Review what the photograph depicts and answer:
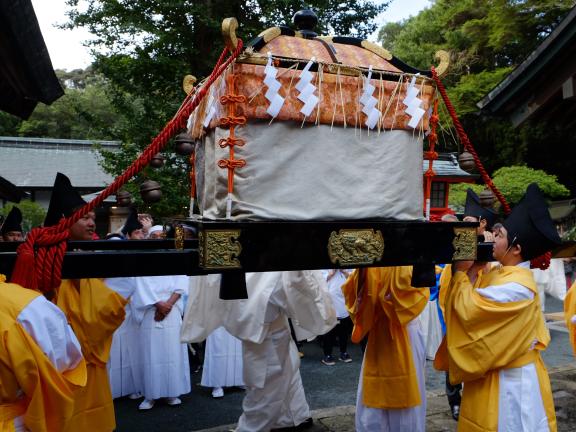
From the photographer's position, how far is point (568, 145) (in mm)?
17406

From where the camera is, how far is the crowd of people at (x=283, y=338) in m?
2.53

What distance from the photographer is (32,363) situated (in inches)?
93.4

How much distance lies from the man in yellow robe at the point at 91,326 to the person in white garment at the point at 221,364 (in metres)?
2.74

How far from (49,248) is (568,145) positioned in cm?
1860

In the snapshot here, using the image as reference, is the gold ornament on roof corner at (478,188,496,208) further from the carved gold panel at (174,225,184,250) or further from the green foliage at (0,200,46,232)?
the green foliage at (0,200,46,232)

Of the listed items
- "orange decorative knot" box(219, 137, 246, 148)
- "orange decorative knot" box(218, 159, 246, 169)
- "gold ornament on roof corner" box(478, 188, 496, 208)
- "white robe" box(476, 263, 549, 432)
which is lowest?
"white robe" box(476, 263, 549, 432)

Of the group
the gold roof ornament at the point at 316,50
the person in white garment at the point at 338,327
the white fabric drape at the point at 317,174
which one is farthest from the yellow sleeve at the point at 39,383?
the person in white garment at the point at 338,327

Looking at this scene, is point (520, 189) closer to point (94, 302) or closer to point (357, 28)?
point (357, 28)

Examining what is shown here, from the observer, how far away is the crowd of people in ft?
8.29

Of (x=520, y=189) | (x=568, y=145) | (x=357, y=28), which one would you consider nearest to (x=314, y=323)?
(x=357, y=28)

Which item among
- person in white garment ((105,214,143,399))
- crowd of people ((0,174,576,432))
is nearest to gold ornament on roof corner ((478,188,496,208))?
crowd of people ((0,174,576,432))

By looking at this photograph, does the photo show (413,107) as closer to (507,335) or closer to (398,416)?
(507,335)

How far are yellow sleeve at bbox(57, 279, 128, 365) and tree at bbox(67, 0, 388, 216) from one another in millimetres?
6684

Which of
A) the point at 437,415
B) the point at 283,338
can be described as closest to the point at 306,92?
the point at 283,338
